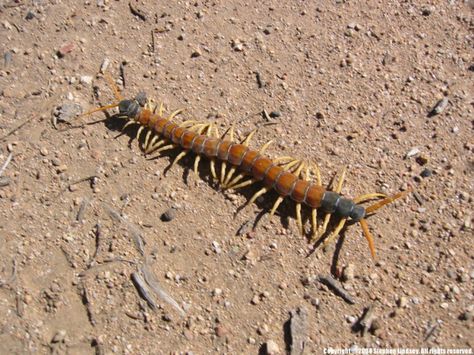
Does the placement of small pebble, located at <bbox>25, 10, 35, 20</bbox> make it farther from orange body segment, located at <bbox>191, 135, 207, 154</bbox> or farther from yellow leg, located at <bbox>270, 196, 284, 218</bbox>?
yellow leg, located at <bbox>270, 196, 284, 218</bbox>

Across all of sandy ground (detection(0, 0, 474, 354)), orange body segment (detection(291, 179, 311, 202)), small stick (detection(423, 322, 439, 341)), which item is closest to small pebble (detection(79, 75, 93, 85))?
sandy ground (detection(0, 0, 474, 354))

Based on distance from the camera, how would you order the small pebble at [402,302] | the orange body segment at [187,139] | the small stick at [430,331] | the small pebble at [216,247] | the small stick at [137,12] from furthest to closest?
the small stick at [137,12]
the orange body segment at [187,139]
the small pebble at [216,247]
the small pebble at [402,302]
the small stick at [430,331]

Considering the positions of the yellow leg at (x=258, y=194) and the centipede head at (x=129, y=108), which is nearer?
the yellow leg at (x=258, y=194)

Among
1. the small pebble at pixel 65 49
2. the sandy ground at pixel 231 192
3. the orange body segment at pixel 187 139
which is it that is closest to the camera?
the sandy ground at pixel 231 192

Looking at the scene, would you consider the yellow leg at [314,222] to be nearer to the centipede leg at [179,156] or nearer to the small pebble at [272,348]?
the small pebble at [272,348]

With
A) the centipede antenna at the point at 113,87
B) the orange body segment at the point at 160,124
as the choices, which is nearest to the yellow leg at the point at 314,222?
the orange body segment at the point at 160,124

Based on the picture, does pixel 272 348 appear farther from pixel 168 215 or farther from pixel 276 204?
pixel 168 215
